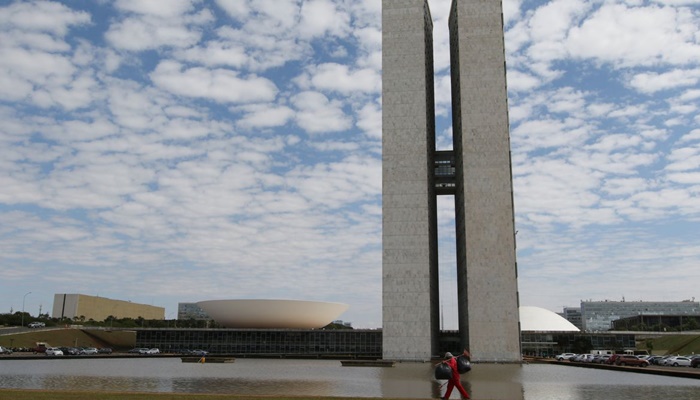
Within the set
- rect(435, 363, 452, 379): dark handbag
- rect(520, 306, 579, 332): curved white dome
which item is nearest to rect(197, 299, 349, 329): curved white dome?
rect(520, 306, 579, 332): curved white dome

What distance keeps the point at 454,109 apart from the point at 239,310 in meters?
30.1

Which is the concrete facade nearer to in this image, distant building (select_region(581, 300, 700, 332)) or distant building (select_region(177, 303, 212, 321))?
distant building (select_region(177, 303, 212, 321))

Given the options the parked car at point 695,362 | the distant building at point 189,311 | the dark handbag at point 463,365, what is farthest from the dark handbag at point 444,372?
the distant building at point 189,311

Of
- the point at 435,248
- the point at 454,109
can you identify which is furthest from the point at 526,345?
the point at 454,109

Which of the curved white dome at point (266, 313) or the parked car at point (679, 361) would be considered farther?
the curved white dome at point (266, 313)

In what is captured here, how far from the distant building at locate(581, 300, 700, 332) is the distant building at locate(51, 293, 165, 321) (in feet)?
407

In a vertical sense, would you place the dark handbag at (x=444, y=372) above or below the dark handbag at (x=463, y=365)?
below

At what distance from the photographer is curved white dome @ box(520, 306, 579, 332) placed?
230ft

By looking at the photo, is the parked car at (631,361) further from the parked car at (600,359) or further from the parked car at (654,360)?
the parked car at (654,360)

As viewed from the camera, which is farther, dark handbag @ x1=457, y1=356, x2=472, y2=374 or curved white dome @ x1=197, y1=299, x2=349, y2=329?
curved white dome @ x1=197, y1=299, x2=349, y2=329

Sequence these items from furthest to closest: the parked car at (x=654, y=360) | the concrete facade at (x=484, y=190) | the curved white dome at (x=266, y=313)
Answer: the curved white dome at (x=266, y=313) → the concrete facade at (x=484, y=190) → the parked car at (x=654, y=360)

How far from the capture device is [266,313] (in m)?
66.1

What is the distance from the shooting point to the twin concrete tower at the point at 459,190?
50.4m

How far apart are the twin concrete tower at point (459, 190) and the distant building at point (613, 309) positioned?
140641mm
